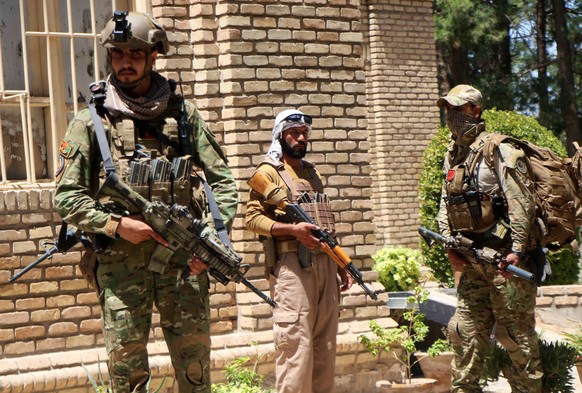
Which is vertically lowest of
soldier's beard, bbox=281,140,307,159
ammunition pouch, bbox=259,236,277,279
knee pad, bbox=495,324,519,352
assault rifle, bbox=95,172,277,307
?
knee pad, bbox=495,324,519,352

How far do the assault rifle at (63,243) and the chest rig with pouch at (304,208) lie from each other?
1.14m

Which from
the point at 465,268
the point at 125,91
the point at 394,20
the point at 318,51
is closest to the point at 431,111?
the point at 394,20

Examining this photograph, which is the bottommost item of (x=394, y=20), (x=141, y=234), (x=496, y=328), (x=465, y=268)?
(x=496, y=328)

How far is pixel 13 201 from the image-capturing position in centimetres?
619

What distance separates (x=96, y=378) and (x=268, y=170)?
5.67ft

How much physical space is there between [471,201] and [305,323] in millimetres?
1327

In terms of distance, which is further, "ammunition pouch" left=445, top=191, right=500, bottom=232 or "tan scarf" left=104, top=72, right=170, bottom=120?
"ammunition pouch" left=445, top=191, right=500, bottom=232

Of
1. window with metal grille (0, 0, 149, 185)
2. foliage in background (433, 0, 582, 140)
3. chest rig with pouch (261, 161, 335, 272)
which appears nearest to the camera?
chest rig with pouch (261, 161, 335, 272)

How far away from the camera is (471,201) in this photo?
6066mm

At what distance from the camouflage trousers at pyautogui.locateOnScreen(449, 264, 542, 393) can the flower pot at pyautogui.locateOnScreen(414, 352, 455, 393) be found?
119cm

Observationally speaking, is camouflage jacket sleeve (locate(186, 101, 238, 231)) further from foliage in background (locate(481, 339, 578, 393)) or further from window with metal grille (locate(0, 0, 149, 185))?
foliage in background (locate(481, 339, 578, 393))

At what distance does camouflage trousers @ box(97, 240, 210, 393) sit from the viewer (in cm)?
428

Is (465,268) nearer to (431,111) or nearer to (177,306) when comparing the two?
(177,306)

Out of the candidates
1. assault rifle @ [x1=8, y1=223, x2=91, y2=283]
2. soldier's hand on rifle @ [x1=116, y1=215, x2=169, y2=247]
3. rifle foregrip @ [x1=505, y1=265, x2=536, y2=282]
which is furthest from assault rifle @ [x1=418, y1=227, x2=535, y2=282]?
soldier's hand on rifle @ [x1=116, y1=215, x2=169, y2=247]
